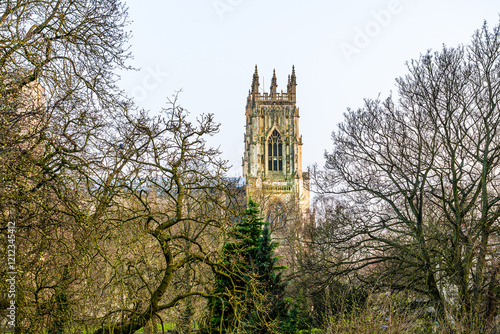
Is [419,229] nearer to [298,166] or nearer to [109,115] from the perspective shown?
[109,115]

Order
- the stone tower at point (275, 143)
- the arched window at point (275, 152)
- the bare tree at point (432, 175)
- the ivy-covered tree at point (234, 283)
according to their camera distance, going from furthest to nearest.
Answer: the arched window at point (275, 152) → the stone tower at point (275, 143) → the bare tree at point (432, 175) → the ivy-covered tree at point (234, 283)

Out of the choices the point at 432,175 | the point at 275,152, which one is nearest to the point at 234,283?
the point at 432,175

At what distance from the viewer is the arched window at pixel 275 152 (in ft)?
177

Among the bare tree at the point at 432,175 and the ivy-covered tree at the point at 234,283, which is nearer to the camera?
the ivy-covered tree at the point at 234,283

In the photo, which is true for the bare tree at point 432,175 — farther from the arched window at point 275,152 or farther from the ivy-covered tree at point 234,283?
the arched window at point 275,152

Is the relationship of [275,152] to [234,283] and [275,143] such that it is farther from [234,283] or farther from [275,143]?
[234,283]

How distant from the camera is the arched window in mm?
53812

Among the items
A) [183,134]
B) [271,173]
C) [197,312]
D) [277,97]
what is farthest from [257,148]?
[183,134]

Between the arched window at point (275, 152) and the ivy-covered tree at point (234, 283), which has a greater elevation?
the arched window at point (275, 152)

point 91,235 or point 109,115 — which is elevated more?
point 109,115

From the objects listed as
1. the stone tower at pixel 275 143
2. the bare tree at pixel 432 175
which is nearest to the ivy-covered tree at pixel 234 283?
the bare tree at pixel 432 175

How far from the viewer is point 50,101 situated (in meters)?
5.18

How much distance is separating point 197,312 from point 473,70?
1081cm

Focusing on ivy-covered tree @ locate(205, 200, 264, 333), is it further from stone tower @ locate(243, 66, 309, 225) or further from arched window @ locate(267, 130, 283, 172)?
arched window @ locate(267, 130, 283, 172)
